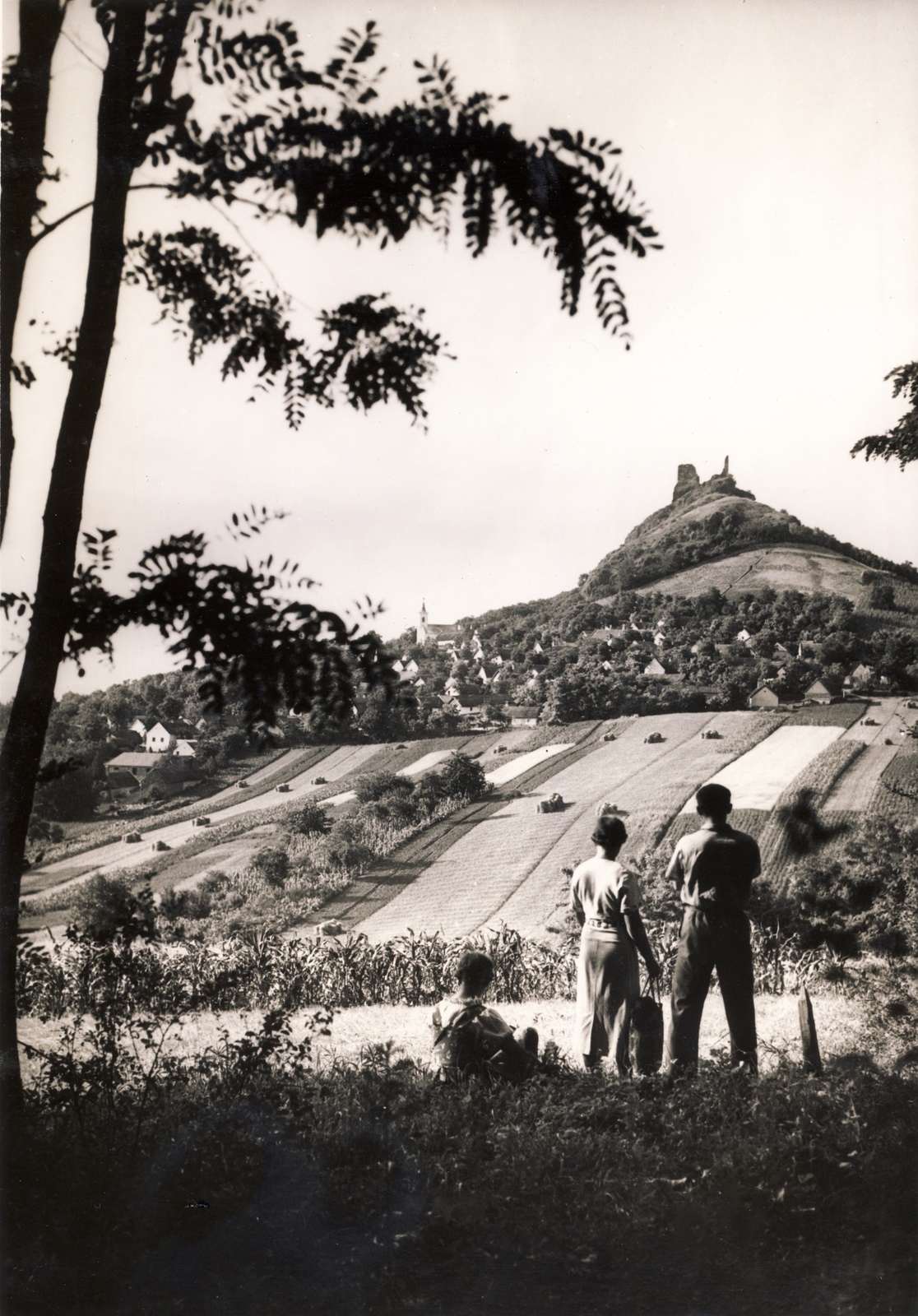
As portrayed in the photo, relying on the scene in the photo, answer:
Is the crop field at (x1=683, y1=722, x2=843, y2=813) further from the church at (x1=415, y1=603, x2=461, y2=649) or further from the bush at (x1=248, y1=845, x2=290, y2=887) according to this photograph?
the bush at (x1=248, y1=845, x2=290, y2=887)

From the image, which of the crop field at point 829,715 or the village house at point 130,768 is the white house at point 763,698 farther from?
the village house at point 130,768

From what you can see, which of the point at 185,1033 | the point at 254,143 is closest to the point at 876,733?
the point at 185,1033

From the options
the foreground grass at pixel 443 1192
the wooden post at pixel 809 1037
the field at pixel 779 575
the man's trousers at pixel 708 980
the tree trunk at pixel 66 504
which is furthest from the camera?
the field at pixel 779 575

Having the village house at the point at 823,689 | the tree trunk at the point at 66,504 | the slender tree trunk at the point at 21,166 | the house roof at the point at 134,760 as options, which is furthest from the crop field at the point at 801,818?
the slender tree trunk at the point at 21,166

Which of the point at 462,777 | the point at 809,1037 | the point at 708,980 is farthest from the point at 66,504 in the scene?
the point at 809,1037

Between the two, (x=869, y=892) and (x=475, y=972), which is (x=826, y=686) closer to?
(x=869, y=892)

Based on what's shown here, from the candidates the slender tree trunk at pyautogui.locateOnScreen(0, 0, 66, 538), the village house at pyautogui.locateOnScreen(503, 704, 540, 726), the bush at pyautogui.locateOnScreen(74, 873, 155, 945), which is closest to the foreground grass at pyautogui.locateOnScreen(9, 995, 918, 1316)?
the bush at pyautogui.locateOnScreen(74, 873, 155, 945)

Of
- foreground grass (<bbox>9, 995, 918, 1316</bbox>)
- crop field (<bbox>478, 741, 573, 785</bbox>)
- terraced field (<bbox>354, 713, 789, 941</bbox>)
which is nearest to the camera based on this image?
foreground grass (<bbox>9, 995, 918, 1316</bbox>)
